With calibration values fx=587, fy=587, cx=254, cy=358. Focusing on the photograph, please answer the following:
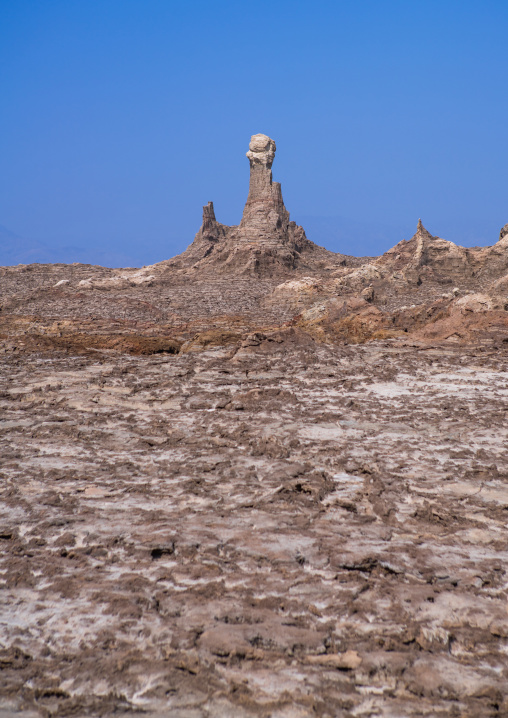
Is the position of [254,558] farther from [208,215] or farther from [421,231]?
[208,215]

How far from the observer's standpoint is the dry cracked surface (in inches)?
147

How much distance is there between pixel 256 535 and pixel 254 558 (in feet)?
1.66

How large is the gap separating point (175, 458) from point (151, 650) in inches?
180

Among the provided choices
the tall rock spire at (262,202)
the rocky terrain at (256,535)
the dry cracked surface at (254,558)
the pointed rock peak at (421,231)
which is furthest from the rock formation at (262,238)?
the dry cracked surface at (254,558)

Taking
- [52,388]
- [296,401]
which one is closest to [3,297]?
[52,388]

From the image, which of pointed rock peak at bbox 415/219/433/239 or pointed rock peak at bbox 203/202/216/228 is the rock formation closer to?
pointed rock peak at bbox 203/202/216/228

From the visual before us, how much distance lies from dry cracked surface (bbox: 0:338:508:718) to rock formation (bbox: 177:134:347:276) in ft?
135

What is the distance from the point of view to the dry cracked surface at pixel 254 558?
3722 mm

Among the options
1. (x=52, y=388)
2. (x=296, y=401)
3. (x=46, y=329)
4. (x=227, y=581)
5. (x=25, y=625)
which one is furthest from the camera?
(x=46, y=329)

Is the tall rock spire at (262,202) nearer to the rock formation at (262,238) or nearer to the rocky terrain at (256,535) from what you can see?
the rock formation at (262,238)

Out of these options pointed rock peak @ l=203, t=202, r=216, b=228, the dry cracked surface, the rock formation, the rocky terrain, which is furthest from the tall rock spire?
the dry cracked surface

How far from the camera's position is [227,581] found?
507 centimetres

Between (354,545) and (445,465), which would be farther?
(445,465)

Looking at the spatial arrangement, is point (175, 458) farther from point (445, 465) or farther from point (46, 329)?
point (46, 329)
